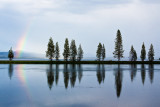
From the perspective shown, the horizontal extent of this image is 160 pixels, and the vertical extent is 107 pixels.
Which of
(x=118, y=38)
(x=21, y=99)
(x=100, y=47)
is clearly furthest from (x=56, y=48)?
(x=21, y=99)

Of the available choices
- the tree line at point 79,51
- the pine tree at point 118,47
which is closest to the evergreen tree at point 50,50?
the tree line at point 79,51

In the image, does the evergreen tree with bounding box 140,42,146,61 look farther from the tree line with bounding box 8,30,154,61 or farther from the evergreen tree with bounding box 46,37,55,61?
the evergreen tree with bounding box 46,37,55,61

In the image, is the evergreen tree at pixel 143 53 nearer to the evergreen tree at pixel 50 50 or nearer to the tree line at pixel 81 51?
the tree line at pixel 81 51

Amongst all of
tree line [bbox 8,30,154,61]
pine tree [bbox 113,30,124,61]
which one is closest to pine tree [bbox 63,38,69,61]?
tree line [bbox 8,30,154,61]

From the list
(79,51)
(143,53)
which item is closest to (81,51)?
(79,51)

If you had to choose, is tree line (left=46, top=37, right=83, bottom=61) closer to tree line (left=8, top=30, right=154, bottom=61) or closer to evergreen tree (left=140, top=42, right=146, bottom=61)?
tree line (left=8, top=30, right=154, bottom=61)

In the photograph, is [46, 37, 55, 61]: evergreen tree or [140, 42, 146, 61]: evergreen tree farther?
[140, 42, 146, 61]: evergreen tree

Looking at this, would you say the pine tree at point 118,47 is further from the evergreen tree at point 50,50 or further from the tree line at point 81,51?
the evergreen tree at point 50,50

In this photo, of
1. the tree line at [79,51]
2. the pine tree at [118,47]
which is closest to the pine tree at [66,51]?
the tree line at [79,51]

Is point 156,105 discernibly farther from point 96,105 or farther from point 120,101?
point 96,105

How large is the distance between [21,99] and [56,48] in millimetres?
88736

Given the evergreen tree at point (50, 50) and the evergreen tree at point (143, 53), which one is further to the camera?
the evergreen tree at point (143, 53)

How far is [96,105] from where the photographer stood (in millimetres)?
11398

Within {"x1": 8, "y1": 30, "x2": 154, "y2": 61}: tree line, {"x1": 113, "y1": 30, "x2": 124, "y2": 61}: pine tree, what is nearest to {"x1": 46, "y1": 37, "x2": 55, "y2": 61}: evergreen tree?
{"x1": 8, "y1": 30, "x2": 154, "y2": 61}: tree line
